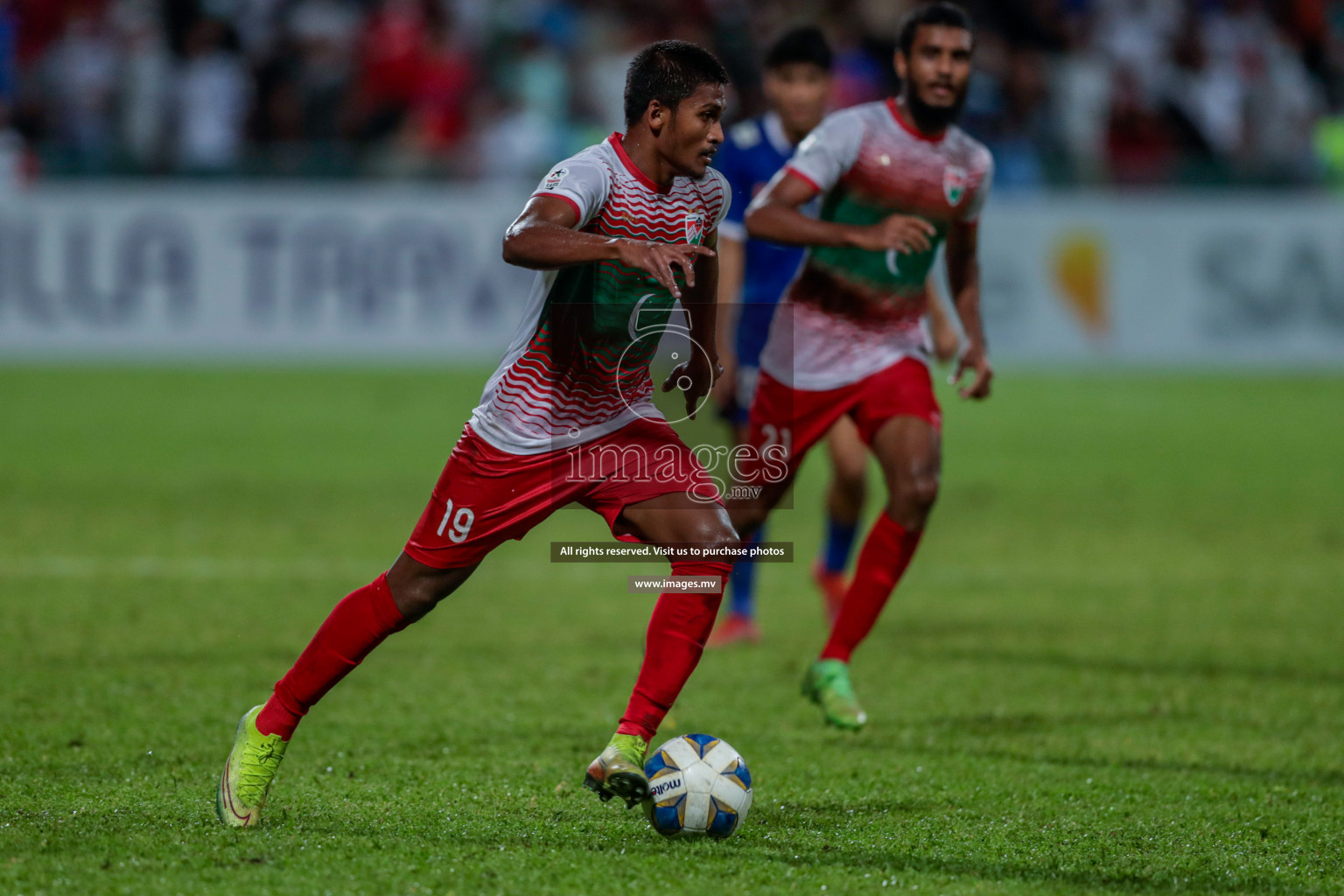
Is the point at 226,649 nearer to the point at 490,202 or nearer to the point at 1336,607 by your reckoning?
the point at 1336,607

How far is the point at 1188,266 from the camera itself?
1561cm

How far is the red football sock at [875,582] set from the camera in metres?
5.74

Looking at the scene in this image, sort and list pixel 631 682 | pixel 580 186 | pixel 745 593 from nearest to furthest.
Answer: pixel 580 186
pixel 631 682
pixel 745 593

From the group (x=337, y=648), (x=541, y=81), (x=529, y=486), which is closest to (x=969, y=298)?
(x=529, y=486)

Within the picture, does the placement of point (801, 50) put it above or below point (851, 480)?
above

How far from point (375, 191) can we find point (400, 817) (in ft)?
39.2

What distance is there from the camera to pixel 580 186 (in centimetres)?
396

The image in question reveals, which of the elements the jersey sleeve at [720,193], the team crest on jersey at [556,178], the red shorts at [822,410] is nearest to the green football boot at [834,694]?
the red shorts at [822,410]

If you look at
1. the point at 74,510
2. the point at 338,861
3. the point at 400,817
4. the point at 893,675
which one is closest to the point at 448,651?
the point at 893,675

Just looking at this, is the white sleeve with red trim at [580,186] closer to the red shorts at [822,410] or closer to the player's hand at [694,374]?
the player's hand at [694,374]

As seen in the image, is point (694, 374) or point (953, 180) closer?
point (694, 374)

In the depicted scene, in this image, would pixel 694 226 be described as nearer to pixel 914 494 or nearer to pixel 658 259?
pixel 658 259

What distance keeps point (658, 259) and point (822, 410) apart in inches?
90.8

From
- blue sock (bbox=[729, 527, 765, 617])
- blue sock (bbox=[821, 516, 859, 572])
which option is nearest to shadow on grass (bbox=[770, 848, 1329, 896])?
blue sock (bbox=[729, 527, 765, 617])
